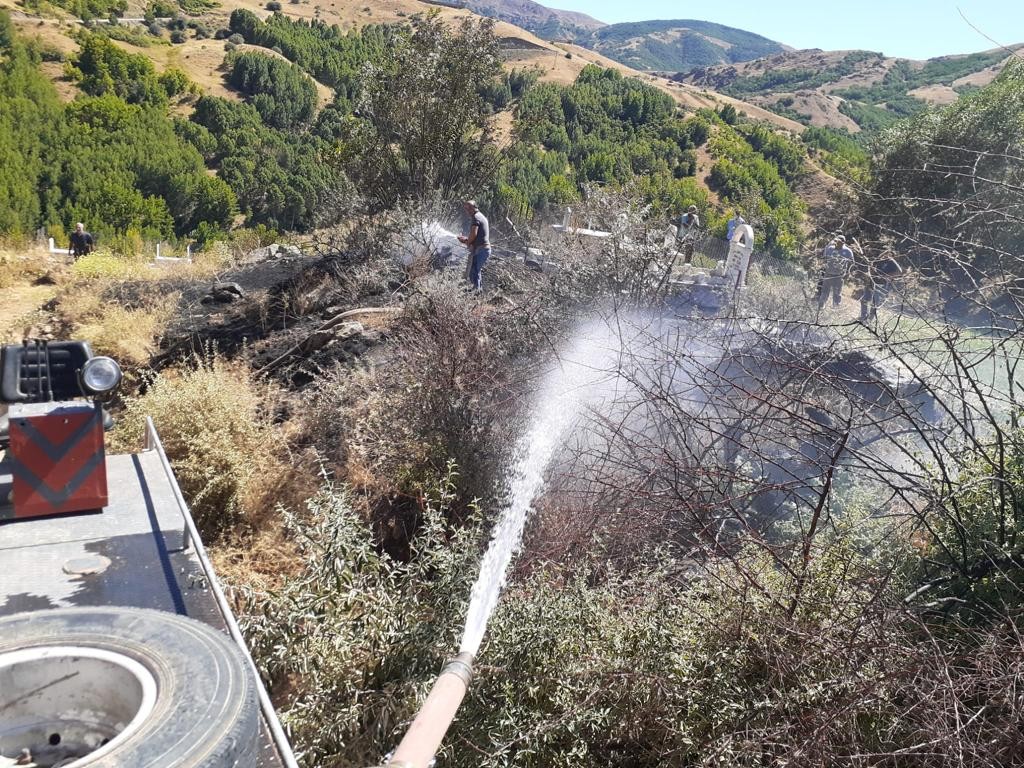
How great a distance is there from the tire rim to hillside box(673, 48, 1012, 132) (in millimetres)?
82780

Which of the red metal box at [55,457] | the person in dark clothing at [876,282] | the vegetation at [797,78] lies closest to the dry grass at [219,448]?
the red metal box at [55,457]

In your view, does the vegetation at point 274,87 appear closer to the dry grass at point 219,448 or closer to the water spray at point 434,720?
the dry grass at point 219,448

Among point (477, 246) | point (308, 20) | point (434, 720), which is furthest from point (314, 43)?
point (434, 720)

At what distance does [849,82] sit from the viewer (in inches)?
4205

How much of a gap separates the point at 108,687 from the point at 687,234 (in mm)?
9795

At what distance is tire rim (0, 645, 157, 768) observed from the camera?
249cm

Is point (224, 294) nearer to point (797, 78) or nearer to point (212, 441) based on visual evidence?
point (212, 441)

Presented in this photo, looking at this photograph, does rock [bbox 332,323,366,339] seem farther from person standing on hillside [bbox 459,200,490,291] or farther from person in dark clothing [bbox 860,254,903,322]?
person in dark clothing [bbox 860,254,903,322]

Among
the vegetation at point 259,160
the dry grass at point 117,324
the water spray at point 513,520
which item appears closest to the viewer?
the water spray at point 513,520

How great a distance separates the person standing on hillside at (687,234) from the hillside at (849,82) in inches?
→ 2777

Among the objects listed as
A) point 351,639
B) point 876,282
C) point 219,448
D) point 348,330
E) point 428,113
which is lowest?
point 348,330

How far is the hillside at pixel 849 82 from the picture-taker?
83188 mm

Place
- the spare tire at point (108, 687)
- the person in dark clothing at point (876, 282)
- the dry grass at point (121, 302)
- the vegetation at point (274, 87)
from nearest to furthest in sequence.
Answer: the spare tire at point (108, 687), the person in dark clothing at point (876, 282), the dry grass at point (121, 302), the vegetation at point (274, 87)

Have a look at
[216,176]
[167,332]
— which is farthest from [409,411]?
[216,176]
